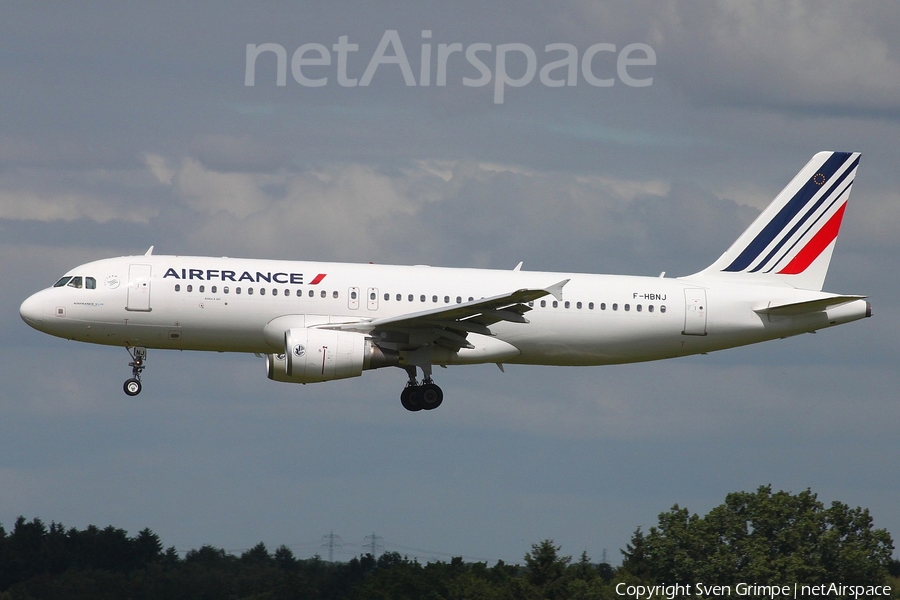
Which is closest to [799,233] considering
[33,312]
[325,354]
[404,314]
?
[404,314]

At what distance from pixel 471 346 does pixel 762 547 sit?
5528cm

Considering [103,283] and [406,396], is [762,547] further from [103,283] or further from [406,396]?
[103,283]

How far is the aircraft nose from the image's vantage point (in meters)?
49.1

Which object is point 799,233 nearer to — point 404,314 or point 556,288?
point 556,288

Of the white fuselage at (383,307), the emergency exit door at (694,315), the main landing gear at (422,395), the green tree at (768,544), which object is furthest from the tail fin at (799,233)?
the green tree at (768,544)

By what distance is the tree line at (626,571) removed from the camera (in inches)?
3765

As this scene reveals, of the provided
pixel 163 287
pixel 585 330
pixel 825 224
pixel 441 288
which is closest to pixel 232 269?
pixel 163 287

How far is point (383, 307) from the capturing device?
49750mm

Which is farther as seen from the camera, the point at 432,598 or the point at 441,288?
the point at 432,598

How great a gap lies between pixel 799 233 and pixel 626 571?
56.1 metres

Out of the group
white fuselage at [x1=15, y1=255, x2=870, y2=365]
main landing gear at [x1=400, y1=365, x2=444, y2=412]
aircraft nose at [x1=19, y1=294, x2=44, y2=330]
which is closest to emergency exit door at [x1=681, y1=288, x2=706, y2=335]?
white fuselage at [x1=15, y1=255, x2=870, y2=365]

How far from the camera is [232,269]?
162 feet

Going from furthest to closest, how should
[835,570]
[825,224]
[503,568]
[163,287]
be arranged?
[503,568], [835,570], [825,224], [163,287]

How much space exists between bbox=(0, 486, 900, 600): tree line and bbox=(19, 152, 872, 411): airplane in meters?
38.7
